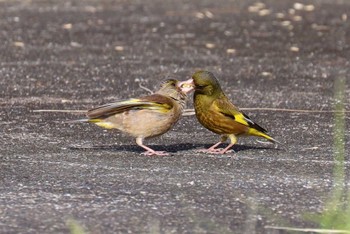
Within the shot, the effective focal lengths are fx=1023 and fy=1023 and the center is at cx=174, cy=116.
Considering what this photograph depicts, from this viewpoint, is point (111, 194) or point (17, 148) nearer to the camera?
point (111, 194)

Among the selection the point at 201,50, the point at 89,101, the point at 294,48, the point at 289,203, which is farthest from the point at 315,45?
the point at 289,203

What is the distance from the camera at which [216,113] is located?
6.46 metres

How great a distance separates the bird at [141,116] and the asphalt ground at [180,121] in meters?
0.18

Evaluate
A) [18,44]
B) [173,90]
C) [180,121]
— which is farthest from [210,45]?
[173,90]

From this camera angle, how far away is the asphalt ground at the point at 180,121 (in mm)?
5137

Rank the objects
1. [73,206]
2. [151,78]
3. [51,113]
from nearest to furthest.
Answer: [73,206] < [51,113] < [151,78]

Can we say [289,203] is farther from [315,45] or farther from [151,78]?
[315,45]

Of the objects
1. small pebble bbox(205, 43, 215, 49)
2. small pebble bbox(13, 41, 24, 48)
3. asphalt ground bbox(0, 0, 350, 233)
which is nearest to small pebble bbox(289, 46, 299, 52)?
asphalt ground bbox(0, 0, 350, 233)

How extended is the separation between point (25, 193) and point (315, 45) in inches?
267

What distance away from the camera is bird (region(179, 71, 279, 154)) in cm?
646

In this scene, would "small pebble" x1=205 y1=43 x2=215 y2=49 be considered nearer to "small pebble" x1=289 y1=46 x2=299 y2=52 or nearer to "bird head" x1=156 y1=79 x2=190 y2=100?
"small pebble" x1=289 y1=46 x2=299 y2=52

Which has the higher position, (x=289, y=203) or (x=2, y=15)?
(x=2, y=15)

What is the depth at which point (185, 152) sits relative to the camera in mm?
6609

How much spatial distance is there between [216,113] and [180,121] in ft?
4.31
